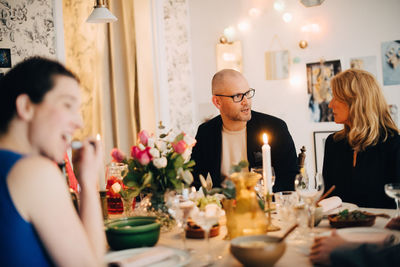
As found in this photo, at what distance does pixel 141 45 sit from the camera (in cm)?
450

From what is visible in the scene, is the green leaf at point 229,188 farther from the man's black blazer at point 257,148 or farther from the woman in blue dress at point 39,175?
the man's black blazer at point 257,148

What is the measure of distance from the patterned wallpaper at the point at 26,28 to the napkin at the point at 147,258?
2321 millimetres

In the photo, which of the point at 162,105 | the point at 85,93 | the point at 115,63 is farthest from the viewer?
the point at 162,105

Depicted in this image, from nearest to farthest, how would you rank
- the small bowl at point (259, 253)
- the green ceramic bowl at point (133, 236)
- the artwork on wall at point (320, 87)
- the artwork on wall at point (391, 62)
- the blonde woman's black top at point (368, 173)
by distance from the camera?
the small bowl at point (259, 253) → the green ceramic bowl at point (133, 236) → the blonde woman's black top at point (368, 173) → the artwork on wall at point (391, 62) → the artwork on wall at point (320, 87)

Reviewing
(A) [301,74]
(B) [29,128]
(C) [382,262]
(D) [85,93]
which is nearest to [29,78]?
(B) [29,128]

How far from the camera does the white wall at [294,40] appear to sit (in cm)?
439

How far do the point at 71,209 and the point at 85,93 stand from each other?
2976mm

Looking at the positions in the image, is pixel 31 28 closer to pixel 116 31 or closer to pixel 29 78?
pixel 116 31

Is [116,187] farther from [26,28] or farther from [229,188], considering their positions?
[26,28]

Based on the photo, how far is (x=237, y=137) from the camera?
3191 millimetres

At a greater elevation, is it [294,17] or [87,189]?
[294,17]

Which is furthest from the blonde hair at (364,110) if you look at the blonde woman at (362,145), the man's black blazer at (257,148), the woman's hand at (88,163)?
the woman's hand at (88,163)

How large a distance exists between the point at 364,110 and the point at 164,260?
1.65 metres

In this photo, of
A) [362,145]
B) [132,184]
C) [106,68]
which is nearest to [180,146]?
[132,184]
